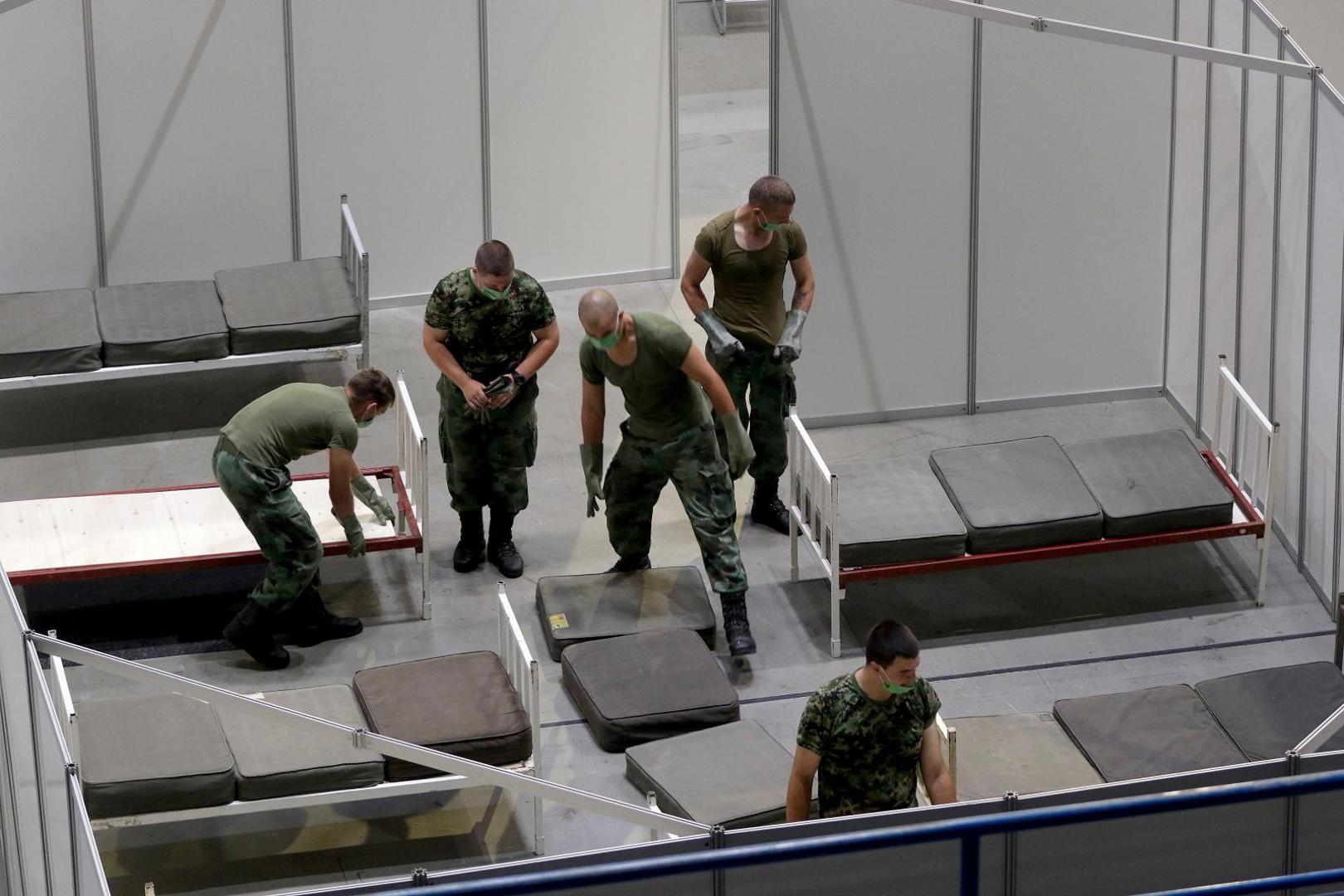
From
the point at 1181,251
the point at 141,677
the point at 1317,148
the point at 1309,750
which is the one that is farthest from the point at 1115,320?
the point at 141,677

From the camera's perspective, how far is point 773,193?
9.20m

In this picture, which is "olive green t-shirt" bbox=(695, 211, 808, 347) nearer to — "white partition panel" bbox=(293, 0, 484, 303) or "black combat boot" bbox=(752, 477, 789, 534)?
"black combat boot" bbox=(752, 477, 789, 534)

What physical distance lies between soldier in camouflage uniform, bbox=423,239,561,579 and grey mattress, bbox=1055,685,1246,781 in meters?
2.75

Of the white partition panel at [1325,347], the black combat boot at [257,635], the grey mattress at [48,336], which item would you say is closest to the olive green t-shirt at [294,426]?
the black combat boot at [257,635]

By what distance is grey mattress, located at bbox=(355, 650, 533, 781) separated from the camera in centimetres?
778

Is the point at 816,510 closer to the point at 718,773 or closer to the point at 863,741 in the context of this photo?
the point at 718,773

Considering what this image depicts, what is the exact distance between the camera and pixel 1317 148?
9328mm

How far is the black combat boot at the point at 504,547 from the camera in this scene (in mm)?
9820

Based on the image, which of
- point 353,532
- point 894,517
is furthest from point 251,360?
point 894,517

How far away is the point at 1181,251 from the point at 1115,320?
0.58 m

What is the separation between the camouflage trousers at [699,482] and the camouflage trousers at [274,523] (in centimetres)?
134

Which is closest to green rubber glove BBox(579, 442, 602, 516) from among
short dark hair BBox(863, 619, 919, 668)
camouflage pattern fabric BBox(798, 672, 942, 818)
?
camouflage pattern fabric BBox(798, 672, 942, 818)

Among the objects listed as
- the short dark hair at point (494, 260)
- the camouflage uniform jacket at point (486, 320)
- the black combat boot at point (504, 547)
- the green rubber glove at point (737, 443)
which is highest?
the short dark hair at point (494, 260)

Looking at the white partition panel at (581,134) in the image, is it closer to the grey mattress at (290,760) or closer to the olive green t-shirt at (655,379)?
the olive green t-shirt at (655,379)
